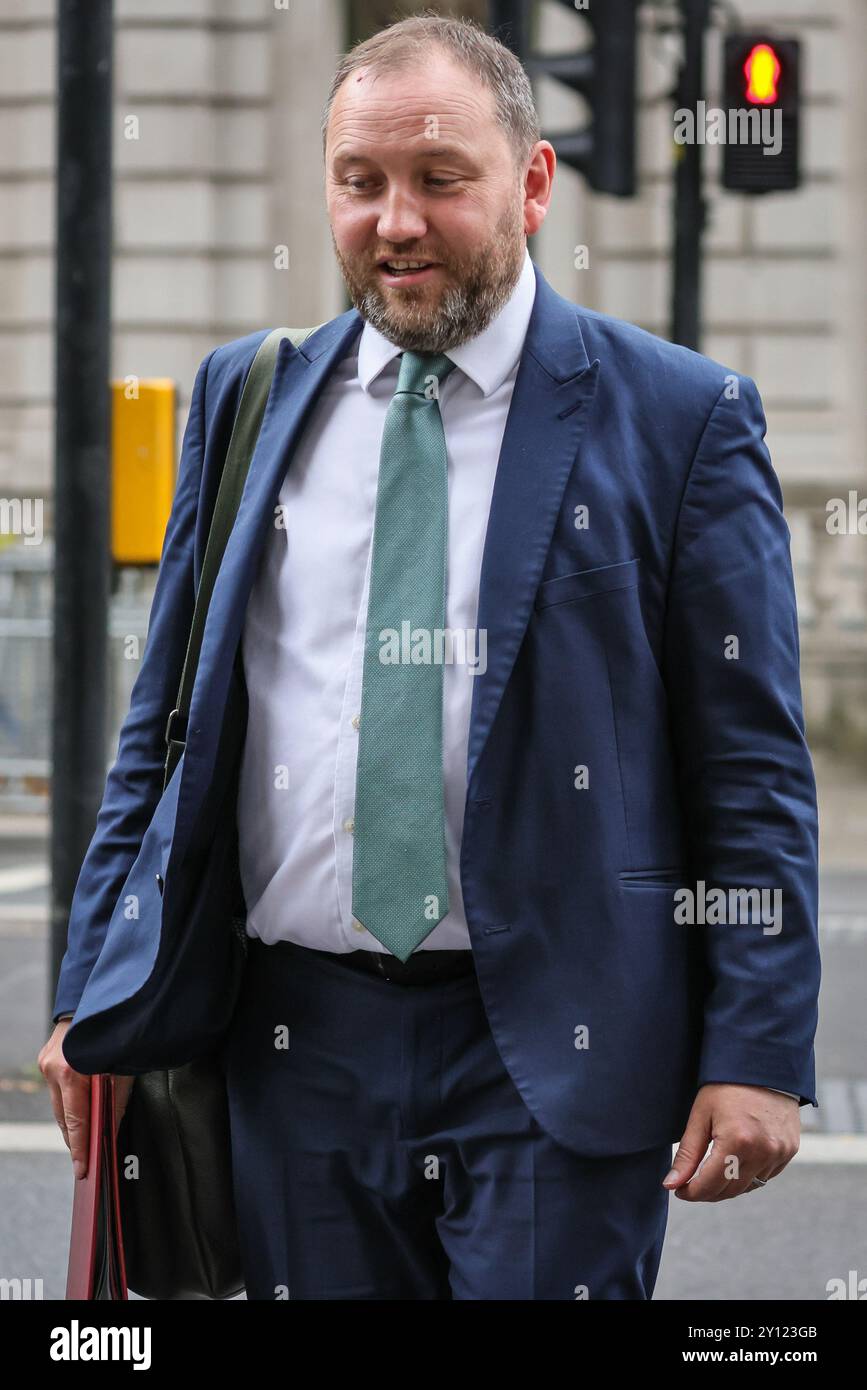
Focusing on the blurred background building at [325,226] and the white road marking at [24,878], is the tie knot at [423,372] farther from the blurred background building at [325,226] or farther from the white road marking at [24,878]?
the blurred background building at [325,226]

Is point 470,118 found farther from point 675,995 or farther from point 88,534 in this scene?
point 88,534

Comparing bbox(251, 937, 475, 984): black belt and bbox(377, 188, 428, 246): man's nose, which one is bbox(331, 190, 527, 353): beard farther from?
bbox(251, 937, 475, 984): black belt

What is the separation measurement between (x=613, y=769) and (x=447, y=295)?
55cm

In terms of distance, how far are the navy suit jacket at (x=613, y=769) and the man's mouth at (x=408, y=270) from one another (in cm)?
17

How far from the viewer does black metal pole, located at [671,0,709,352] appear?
6688 millimetres

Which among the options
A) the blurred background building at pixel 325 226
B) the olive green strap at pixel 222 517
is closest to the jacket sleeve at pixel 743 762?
the olive green strap at pixel 222 517

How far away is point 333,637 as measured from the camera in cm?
201

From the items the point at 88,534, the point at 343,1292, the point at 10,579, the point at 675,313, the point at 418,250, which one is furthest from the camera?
the point at 10,579

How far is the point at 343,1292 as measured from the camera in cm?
206

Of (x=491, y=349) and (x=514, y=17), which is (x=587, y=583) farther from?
(x=514, y=17)

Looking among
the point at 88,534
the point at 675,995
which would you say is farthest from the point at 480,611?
the point at 88,534

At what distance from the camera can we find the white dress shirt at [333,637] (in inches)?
77.9
